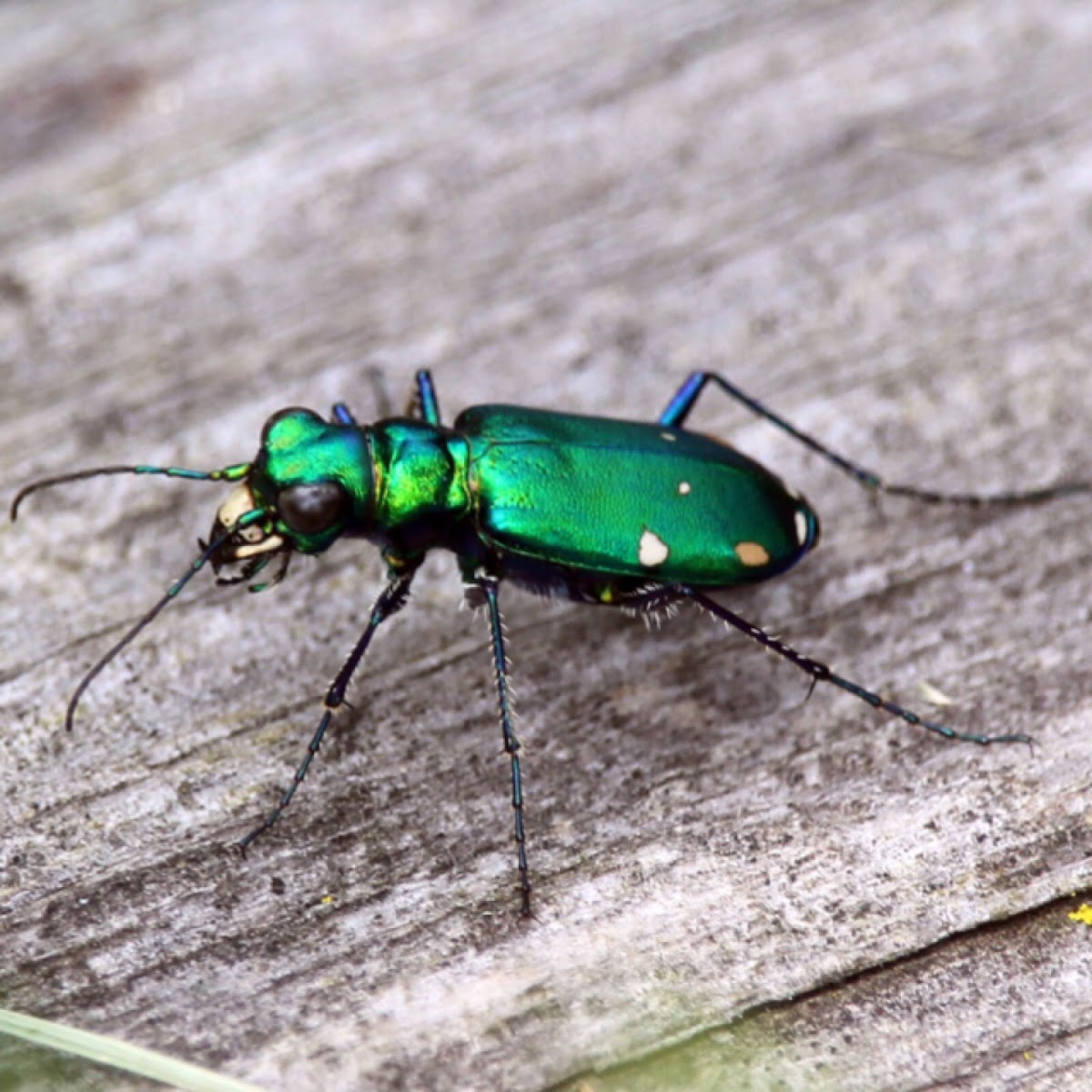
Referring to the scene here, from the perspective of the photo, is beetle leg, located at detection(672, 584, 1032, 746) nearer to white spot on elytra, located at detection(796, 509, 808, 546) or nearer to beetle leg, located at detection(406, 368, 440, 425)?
white spot on elytra, located at detection(796, 509, 808, 546)

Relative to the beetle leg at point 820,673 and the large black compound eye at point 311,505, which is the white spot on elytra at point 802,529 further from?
the large black compound eye at point 311,505

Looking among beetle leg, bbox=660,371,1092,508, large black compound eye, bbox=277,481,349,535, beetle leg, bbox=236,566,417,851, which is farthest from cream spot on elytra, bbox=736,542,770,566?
large black compound eye, bbox=277,481,349,535

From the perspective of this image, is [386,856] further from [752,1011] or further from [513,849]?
[752,1011]

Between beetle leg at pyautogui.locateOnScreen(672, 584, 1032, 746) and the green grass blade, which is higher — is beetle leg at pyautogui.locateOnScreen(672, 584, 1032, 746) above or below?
above

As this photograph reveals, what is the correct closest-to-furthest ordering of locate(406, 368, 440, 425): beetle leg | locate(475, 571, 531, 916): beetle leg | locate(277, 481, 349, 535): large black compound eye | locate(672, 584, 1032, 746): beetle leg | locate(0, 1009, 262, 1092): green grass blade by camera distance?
locate(0, 1009, 262, 1092): green grass blade → locate(475, 571, 531, 916): beetle leg → locate(672, 584, 1032, 746): beetle leg → locate(277, 481, 349, 535): large black compound eye → locate(406, 368, 440, 425): beetle leg

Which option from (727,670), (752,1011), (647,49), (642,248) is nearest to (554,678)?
(727,670)

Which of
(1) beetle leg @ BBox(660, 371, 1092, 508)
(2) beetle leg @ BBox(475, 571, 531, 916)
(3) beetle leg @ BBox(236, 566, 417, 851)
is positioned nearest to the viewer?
(2) beetle leg @ BBox(475, 571, 531, 916)

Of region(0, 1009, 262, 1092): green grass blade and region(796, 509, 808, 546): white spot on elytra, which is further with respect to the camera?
region(796, 509, 808, 546): white spot on elytra

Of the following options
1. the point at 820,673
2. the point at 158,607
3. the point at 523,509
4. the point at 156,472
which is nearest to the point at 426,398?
the point at 523,509
